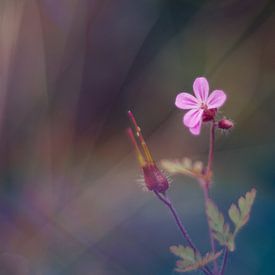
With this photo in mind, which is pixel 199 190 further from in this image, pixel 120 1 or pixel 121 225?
pixel 120 1

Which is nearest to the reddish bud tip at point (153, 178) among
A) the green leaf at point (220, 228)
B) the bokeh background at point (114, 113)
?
the green leaf at point (220, 228)

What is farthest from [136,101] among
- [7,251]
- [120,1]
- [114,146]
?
[7,251]

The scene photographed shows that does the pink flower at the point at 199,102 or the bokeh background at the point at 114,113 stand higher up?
the bokeh background at the point at 114,113

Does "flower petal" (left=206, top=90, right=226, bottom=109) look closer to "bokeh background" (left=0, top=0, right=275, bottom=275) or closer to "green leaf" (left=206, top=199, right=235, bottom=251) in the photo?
"green leaf" (left=206, top=199, right=235, bottom=251)

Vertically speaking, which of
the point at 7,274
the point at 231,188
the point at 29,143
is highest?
the point at 29,143

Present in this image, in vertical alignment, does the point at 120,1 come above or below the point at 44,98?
above

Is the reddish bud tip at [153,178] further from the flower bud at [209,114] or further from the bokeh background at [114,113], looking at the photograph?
the bokeh background at [114,113]
